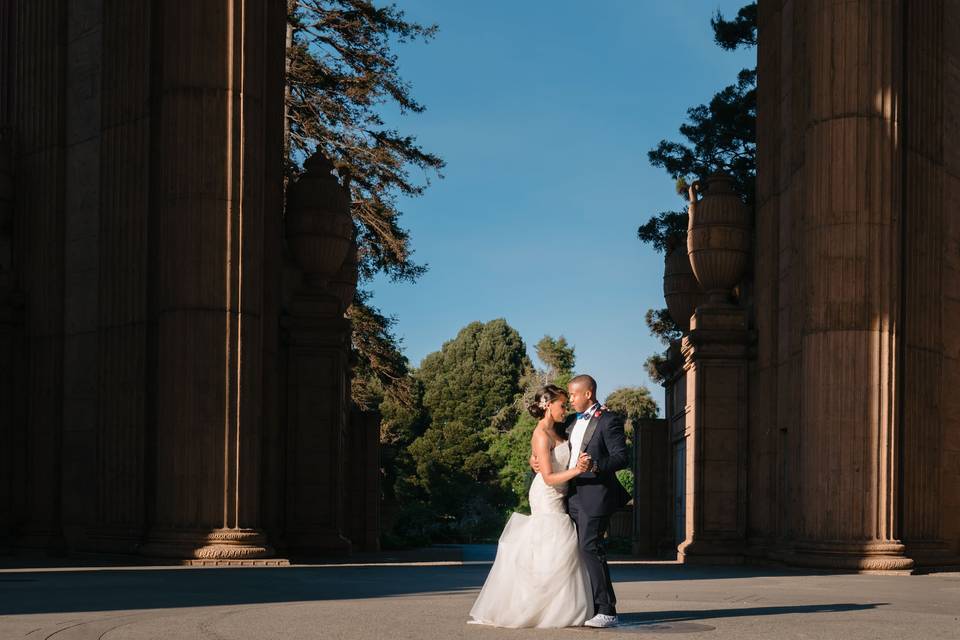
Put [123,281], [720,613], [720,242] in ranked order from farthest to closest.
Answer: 1. [720,242]
2. [123,281]
3. [720,613]

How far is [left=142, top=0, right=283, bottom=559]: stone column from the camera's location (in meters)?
20.5

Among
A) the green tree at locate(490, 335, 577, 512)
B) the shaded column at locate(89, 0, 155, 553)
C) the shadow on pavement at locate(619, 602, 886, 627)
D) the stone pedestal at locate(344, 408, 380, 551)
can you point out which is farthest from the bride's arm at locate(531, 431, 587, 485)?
the green tree at locate(490, 335, 577, 512)

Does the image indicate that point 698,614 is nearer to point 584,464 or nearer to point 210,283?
point 584,464

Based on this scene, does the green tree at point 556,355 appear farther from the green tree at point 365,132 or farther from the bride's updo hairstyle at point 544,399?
the bride's updo hairstyle at point 544,399

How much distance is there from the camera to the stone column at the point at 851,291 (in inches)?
858

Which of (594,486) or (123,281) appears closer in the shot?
(594,486)

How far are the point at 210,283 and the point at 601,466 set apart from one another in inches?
437

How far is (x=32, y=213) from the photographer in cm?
2564

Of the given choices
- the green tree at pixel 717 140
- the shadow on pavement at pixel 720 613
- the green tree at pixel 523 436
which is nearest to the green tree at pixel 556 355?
the green tree at pixel 523 436

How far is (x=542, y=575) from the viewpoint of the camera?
10.9 m

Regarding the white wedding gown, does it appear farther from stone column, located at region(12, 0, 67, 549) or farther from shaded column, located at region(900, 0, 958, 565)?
stone column, located at region(12, 0, 67, 549)

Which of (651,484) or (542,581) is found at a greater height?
(542,581)

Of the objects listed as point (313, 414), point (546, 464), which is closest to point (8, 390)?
point (313, 414)

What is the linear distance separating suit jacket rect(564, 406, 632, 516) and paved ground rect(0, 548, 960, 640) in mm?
982
